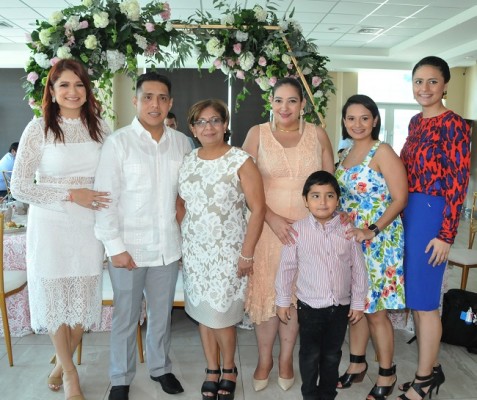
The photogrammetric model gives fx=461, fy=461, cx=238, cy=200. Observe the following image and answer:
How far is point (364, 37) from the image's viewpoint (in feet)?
27.4

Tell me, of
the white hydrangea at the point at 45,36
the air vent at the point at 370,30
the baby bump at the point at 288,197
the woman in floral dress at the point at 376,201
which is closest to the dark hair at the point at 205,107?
the baby bump at the point at 288,197

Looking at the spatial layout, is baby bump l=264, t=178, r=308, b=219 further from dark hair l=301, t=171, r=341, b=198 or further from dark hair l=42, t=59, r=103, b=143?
dark hair l=42, t=59, r=103, b=143

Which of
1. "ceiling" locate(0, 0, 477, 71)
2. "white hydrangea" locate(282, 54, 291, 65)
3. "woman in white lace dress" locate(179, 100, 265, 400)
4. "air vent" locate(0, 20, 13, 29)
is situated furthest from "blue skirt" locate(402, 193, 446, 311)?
"air vent" locate(0, 20, 13, 29)

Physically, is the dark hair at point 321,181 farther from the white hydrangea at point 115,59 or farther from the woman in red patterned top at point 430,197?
the white hydrangea at point 115,59

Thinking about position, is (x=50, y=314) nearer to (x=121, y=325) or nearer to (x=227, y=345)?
(x=121, y=325)

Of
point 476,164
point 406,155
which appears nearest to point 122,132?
point 406,155

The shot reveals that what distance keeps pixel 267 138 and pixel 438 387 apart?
1624 mm

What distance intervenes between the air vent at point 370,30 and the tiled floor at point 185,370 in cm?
584

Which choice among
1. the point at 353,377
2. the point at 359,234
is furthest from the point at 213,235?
the point at 353,377

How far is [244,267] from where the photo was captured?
7.14 feet

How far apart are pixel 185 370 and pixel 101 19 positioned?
2131mm

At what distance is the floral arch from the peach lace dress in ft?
2.75

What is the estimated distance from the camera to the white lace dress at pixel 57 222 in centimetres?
213

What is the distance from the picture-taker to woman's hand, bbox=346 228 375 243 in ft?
6.81
